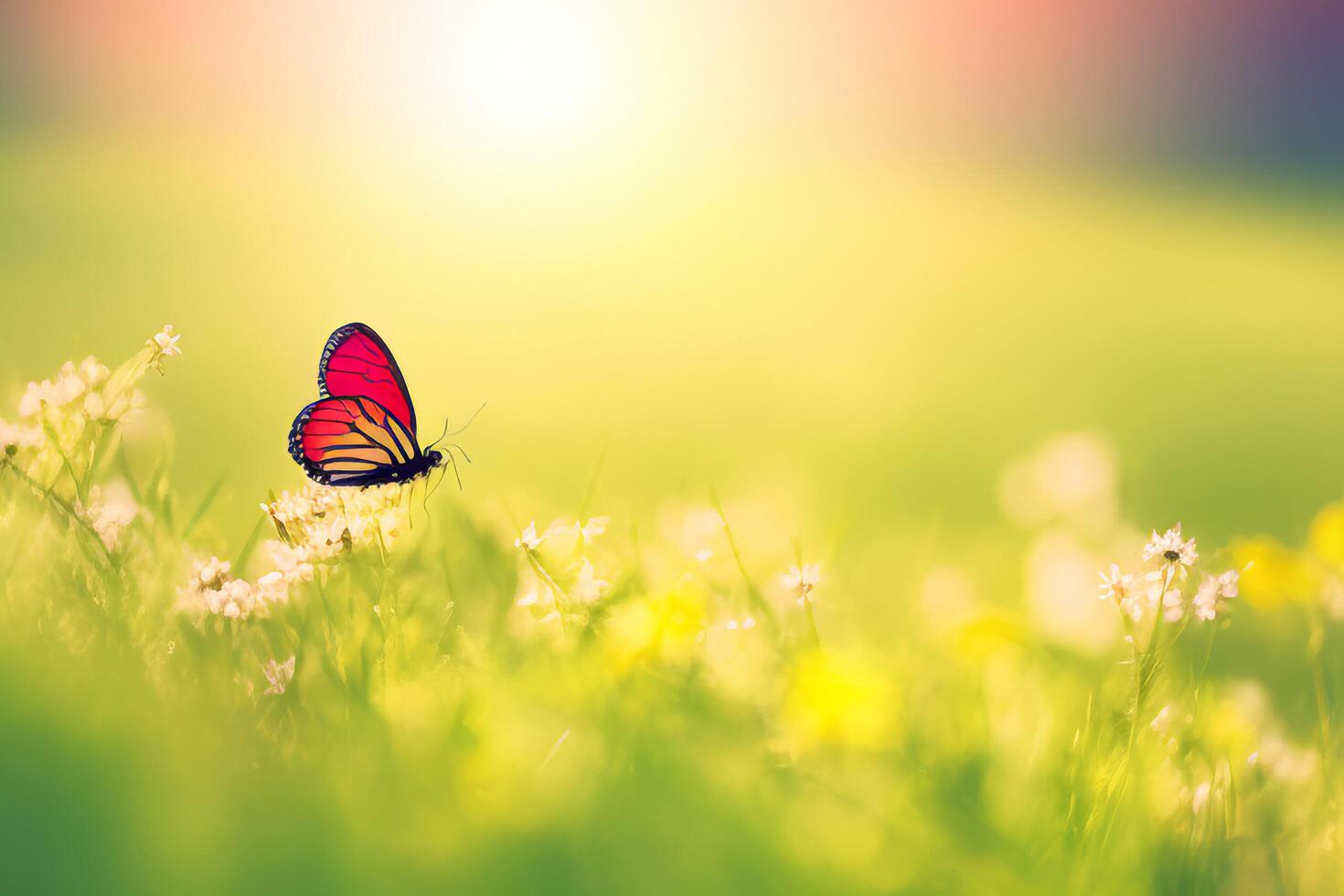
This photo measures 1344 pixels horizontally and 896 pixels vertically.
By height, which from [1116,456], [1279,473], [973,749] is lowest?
[973,749]

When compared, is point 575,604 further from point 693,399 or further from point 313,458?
point 693,399

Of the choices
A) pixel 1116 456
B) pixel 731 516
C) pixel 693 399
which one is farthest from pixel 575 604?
pixel 1116 456

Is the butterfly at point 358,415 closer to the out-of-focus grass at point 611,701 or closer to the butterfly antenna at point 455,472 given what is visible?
the butterfly antenna at point 455,472

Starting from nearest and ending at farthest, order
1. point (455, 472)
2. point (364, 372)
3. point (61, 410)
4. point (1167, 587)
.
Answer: point (1167, 587) < point (61, 410) < point (455, 472) < point (364, 372)

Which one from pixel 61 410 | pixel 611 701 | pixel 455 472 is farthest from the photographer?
pixel 455 472

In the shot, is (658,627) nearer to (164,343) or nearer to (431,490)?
(431,490)

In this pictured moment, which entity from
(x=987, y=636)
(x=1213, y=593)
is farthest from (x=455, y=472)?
(x=1213, y=593)

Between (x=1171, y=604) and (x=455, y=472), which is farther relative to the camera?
(x=455, y=472)
